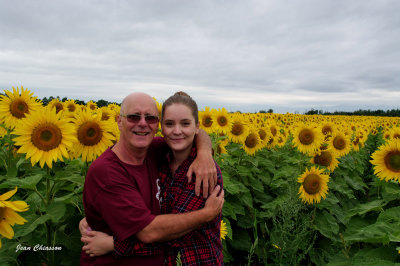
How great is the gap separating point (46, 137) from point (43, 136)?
0.03 m

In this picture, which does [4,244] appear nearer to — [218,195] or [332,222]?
[218,195]

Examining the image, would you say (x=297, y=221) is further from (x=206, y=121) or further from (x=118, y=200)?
(x=118, y=200)

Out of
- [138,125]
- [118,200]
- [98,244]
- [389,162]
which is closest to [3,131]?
[138,125]

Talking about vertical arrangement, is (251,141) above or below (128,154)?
below

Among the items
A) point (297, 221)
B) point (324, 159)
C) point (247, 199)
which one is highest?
point (324, 159)

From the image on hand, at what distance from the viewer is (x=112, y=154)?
2551mm

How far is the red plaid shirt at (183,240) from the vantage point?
7.68 feet

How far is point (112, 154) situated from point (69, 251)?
136 cm

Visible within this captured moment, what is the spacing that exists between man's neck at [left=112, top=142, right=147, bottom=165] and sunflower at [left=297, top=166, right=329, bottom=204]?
3.49 meters

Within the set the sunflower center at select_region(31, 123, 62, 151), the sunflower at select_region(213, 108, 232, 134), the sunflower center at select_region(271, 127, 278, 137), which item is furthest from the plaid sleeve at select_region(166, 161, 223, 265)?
the sunflower center at select_region(271, 127, 278, 137)

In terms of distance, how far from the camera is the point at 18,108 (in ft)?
14.3

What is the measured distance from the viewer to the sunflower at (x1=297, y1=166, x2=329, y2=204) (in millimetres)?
5086

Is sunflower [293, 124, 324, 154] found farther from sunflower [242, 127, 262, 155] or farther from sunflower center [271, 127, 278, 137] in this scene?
sunflower center [271, 127, 278, 137]

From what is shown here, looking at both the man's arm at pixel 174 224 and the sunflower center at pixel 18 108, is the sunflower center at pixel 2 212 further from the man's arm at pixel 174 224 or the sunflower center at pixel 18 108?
the sunflower center at pixel 18 108
